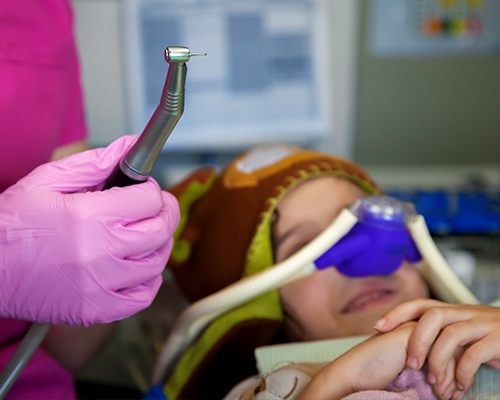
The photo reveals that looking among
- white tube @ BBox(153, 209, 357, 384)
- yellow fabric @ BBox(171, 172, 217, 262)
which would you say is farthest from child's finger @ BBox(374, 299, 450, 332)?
yellow fabric @ BBox(171, 172, 217, 262)

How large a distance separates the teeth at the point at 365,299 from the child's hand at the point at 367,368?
29 centimetres

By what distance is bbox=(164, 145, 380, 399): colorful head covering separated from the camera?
971 millimetres

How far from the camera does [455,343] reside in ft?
2.22

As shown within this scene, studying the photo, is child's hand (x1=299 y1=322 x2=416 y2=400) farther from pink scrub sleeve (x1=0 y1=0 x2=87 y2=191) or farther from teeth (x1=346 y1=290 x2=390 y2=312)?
pink scrub sleeve (x1=0 y1=0 x2=87 y2=191)

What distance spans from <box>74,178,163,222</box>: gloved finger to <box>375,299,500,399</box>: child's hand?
33 cm

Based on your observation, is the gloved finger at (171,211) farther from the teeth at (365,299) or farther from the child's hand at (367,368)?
the teeth at (365,299)

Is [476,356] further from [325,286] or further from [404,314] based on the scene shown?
[325,286]

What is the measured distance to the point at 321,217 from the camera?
3.40 ft

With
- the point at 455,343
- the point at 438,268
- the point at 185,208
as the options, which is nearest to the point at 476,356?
the point at 455,343

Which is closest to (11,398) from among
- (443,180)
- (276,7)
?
(276,7)

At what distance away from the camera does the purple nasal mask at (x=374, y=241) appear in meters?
0.94

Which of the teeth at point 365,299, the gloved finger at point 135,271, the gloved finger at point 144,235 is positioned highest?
the gloved finger at point 144,235

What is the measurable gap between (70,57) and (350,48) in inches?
37.5

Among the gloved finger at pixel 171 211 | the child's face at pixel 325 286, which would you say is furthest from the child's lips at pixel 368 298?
the gloved finger at pixel 171 211
